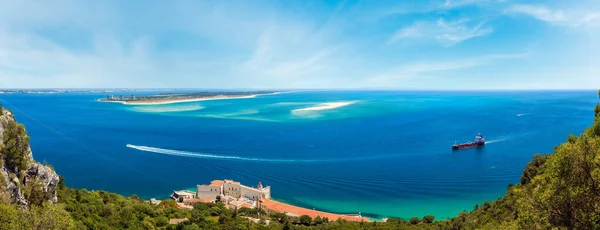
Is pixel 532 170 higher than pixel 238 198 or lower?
higher

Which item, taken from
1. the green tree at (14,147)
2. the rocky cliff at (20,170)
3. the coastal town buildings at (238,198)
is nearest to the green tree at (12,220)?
the rocky cliff at (20,170)

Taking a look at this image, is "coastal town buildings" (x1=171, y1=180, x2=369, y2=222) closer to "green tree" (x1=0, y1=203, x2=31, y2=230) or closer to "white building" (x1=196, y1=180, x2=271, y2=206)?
"white building" (x1=196, y1=180, x2=271, y2=206)

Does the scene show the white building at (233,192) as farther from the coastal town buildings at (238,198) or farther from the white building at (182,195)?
the white building at (182,195)

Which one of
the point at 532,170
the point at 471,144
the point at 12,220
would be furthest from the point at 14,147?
the point at 471,144

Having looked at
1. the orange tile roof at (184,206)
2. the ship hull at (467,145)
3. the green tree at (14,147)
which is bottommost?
the orange tile roof at (184,206)

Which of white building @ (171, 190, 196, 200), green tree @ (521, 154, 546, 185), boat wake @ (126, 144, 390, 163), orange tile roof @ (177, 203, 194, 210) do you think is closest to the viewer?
green tree @ (521, 154, 546, 185)

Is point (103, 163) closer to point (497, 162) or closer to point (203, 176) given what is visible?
point (203, 176)

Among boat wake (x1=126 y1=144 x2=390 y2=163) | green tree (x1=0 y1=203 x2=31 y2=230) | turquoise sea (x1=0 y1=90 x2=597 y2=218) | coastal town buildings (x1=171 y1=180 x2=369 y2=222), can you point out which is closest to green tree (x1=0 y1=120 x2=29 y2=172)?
green tree (x1=0 y1=203 x2=31 y2=230)

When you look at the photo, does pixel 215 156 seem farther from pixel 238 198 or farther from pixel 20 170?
pixel 20 170

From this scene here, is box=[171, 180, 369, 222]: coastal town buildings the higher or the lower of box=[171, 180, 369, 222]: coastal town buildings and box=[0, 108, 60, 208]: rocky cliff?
the lower
